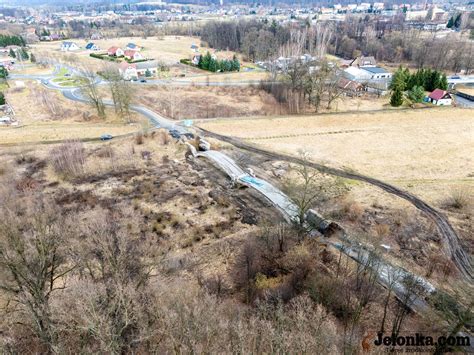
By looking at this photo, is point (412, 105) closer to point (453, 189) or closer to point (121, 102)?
point (453, 189)

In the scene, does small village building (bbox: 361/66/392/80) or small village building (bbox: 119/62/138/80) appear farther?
small village building (bbox: 361/66/392/80)

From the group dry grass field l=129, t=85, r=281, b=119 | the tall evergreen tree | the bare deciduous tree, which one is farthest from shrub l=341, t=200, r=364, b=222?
the tall evergreen tree

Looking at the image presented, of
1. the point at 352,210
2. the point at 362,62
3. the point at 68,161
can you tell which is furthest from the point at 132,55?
the point at 352,210

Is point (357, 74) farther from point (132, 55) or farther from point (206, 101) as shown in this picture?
point (132, 55)

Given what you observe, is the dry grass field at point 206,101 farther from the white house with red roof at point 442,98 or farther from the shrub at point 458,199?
the shrub at point 458,199

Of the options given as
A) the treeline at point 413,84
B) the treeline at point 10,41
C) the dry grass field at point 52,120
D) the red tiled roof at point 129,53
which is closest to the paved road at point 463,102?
the treeline at point 413,84

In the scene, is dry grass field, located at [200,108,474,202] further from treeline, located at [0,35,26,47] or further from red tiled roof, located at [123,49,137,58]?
treeline, located at [0,35,26,47]
